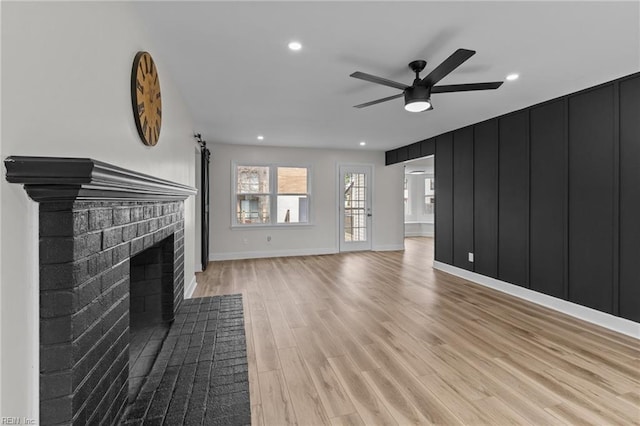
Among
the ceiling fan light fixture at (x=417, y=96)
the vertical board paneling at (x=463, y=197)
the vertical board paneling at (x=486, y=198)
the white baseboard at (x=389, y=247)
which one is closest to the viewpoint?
the ceiling fan light fixture at (x=417, y=96)

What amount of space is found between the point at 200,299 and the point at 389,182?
523 centimetres

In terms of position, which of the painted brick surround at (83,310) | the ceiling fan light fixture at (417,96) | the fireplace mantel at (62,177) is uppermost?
the ceiling fan light fixture at (417,96)

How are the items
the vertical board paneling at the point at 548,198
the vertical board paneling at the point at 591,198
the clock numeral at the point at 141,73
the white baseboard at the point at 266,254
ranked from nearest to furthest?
1. the clock numeral at the point at 141,73
2. the vertical board paneling at the point at 591,198
3. the vertical board paneling at the point at 548,198
4. the white baseboard at the point at 266,254

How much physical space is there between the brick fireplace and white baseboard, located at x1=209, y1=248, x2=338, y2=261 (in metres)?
4.60

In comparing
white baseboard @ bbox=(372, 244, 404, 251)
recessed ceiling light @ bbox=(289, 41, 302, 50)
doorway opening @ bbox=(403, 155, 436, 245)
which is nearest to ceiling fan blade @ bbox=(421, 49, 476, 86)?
recessed ceiling light @ bbox=(289, 41, 302, 50)

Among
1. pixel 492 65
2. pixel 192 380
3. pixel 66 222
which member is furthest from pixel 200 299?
pixel 492 65

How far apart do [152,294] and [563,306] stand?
4.22 m

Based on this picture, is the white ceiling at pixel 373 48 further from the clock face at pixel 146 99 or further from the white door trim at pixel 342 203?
the white door trim at pixel 342 203

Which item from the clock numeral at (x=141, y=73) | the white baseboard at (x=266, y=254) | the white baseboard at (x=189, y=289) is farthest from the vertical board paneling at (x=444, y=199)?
the clock numeral at (x=141, y=73)

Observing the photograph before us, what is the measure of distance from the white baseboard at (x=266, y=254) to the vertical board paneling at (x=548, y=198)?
13.3ft

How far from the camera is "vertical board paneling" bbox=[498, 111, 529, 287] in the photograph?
3799mm

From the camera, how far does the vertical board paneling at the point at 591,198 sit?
9.76 ft

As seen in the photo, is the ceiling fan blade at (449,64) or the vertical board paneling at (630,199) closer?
the ceiling fan blade at (449,64)

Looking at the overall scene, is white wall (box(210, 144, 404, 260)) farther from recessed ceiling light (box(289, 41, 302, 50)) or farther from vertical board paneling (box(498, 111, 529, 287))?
recessed ceiling light (box(289, 41, 302, 50))
